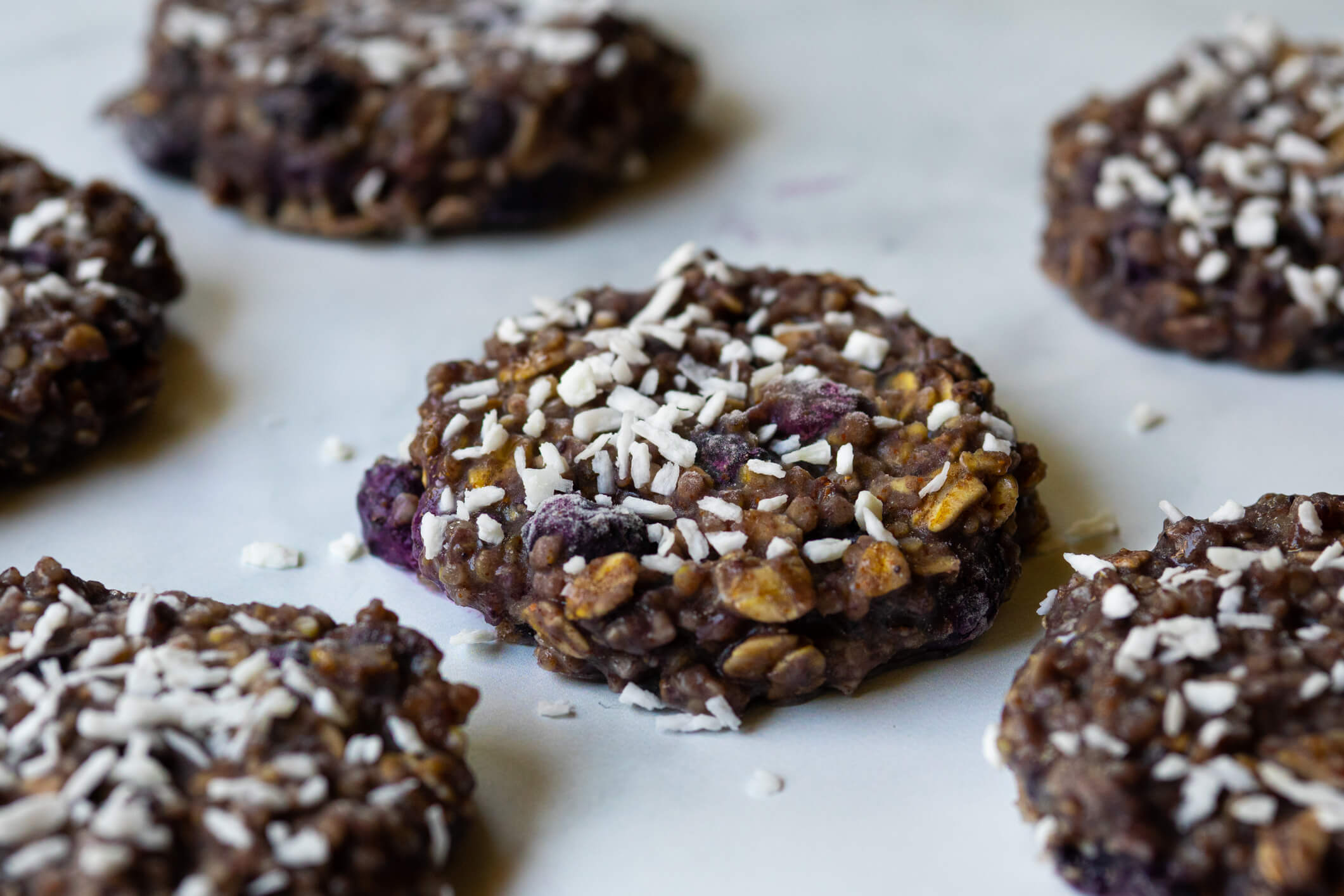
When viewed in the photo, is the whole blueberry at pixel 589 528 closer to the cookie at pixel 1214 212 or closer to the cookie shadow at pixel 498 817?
the cookie shadow at pixel 498 817

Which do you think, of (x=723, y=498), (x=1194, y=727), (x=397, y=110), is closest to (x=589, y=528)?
(x=723, y=498)

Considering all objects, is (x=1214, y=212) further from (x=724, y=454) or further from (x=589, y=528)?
(x=589, y=528)

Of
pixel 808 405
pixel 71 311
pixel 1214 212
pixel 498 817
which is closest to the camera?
pixel 498 817

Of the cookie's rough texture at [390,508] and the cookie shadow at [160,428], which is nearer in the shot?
the cookie's rough texture at [390,508]

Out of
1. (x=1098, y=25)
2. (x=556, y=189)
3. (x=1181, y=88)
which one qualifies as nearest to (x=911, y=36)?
(x=1098, y=25)

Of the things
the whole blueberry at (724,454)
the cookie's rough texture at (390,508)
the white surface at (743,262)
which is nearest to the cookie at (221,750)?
the white surface at (743,262)

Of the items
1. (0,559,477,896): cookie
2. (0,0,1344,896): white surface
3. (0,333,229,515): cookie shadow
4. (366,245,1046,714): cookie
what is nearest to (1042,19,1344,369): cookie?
(0,0,1344,896): white surface

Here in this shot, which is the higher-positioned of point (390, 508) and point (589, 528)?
point (589, 528)

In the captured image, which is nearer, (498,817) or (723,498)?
(498,817)
